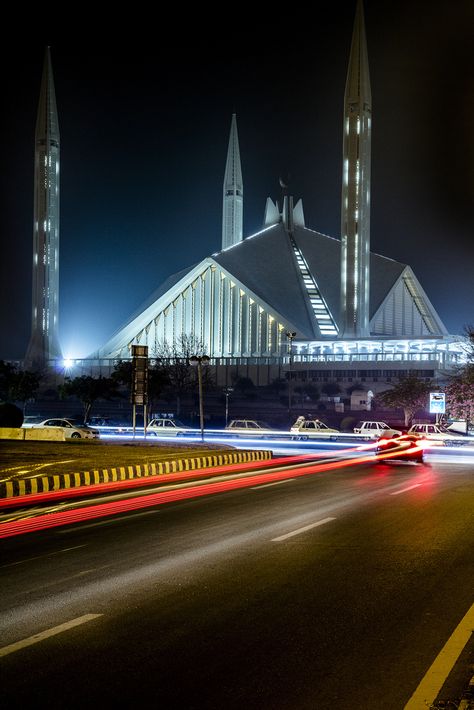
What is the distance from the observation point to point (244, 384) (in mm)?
72625

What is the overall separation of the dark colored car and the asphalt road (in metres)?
11.0

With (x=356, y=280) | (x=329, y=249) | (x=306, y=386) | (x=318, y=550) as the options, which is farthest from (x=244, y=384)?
(x=318, y=550)

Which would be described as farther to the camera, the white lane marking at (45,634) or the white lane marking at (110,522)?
the white lane marking at (110,522)

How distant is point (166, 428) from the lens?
43031 millimetres

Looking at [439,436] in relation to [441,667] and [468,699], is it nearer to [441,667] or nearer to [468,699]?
[441,667]

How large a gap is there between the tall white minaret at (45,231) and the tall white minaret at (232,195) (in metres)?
22.1

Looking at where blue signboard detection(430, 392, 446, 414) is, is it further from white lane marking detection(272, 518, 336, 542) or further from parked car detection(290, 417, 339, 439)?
white lane marking detection(272, 518, 336, 542)

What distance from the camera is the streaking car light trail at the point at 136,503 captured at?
11.8 metres

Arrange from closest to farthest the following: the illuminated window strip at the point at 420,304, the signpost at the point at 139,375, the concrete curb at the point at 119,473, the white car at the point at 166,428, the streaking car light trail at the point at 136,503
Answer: the streaking car light trail at the point at 136,503, the concrete curb at the point at 119,473, the signpost at the point at 139,375, the white car at the point at 166,428, the illuminated window strip at the point at 420,304

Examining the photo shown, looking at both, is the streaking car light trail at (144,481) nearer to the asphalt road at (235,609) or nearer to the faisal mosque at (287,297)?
the asphalt road at (235,609)

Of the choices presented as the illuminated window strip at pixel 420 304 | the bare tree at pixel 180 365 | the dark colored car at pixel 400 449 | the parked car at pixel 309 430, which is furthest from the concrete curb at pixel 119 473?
the illuminated window strip at pixel 420 304

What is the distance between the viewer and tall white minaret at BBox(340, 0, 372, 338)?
219 feet

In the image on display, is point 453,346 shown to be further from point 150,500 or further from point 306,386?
point 150,500

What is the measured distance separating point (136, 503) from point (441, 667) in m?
9.76
